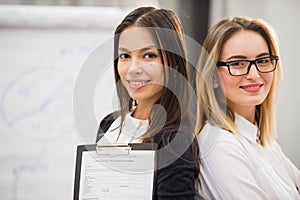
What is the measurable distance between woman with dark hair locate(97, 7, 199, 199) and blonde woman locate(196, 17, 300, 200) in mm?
57

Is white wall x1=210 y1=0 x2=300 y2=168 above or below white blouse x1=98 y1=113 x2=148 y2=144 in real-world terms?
above

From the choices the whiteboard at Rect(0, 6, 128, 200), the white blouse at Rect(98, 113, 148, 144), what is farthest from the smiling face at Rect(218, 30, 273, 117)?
the whiteboard at Rect(0, 6, 128, 200)

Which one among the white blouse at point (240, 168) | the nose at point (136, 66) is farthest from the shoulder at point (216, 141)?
the nose at point (136, 66)

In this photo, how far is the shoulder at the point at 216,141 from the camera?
3.61 feet

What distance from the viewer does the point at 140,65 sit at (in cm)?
110

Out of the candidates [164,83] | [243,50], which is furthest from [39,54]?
[243,50]

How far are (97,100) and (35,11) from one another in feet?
1.17

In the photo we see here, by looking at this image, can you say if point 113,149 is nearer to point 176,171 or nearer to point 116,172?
point 116,172

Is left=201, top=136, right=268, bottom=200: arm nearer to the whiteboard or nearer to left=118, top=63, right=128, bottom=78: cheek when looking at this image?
left=118, top=63, right=128, bottom=78: cheek

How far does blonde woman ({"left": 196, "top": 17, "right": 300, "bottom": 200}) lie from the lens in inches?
42.9

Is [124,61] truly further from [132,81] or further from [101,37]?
[101,37]

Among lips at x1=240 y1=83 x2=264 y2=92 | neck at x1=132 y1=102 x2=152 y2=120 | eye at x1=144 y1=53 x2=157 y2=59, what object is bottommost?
neck at x1=132 y1=102 x2=152 y2=120

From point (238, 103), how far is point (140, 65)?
11.4 inches

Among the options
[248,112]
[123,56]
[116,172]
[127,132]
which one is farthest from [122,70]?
[248,112]
